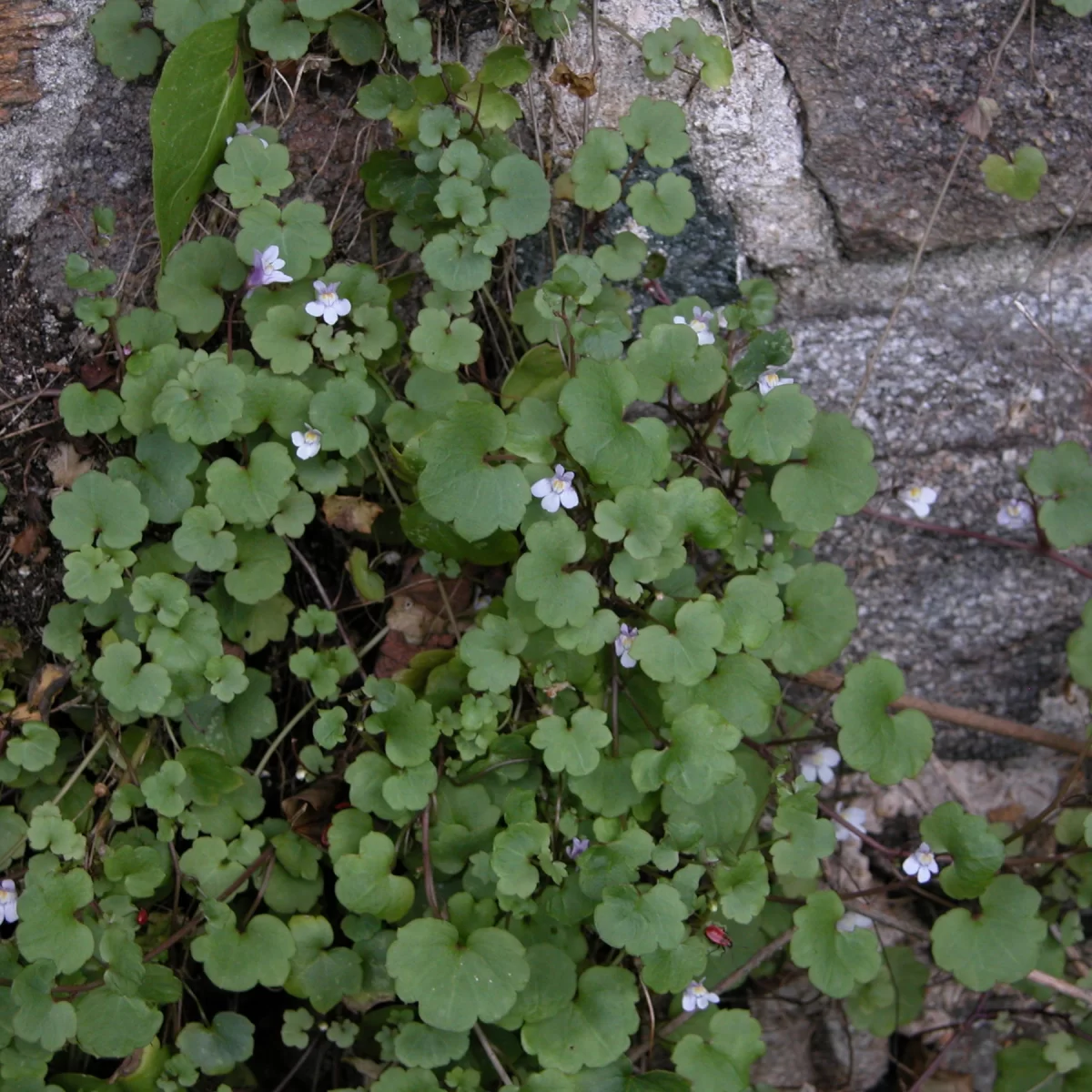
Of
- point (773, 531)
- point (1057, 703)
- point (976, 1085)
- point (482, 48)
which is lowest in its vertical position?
point (976, 1085)

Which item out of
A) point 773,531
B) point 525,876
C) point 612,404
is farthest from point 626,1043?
point 612,404

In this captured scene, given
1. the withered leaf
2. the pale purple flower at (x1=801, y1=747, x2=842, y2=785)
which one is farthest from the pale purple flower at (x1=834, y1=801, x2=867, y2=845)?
the withered leaf

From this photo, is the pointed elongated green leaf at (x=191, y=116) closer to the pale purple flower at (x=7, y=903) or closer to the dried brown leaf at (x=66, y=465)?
the dried brown leaf at (x=66, y=465)

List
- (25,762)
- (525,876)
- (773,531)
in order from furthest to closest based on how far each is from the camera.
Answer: (773,531)
(25,762)
(525,876)

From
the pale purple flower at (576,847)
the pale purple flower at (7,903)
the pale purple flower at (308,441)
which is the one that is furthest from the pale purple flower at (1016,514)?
the pale purple flower at (7,903)

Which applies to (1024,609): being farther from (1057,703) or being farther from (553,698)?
(553,698)

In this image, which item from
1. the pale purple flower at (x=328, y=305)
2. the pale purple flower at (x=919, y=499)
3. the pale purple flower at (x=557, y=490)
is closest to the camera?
the pale purple flower at (x=557, y=490)

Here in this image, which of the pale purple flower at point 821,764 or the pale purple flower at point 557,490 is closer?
the pale purple flower at point 557,490
